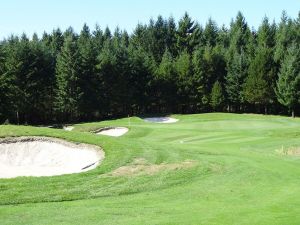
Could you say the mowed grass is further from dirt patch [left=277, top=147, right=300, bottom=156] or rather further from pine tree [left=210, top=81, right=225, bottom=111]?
pine tree [left=210, top=81, right=225, bottom=111]

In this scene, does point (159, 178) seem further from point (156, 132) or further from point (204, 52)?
point (204, 52)

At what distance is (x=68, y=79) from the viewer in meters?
76.1

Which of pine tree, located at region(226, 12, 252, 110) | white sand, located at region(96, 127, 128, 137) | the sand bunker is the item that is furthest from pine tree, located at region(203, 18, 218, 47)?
the sand bunker

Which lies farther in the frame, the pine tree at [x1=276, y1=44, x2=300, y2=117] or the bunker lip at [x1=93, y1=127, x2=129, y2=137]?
the pine tree at [x1=276, y1=44, x2=300, y2=117]

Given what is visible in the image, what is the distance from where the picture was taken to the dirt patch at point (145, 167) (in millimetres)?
19078

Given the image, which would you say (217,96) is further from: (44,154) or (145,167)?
(145,167)

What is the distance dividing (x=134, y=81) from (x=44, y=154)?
59082mm

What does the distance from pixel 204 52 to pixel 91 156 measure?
230 feet

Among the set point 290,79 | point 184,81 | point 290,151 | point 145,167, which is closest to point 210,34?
point 184,81

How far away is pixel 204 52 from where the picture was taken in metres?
92.0

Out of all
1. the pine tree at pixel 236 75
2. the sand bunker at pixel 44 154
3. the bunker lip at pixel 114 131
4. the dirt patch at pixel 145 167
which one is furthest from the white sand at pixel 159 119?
the dirt patch at pixel 145 167

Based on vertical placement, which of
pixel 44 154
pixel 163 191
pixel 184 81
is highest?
pixel 184 81

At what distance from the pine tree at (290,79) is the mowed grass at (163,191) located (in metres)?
50.7

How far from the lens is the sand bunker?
2473cm
